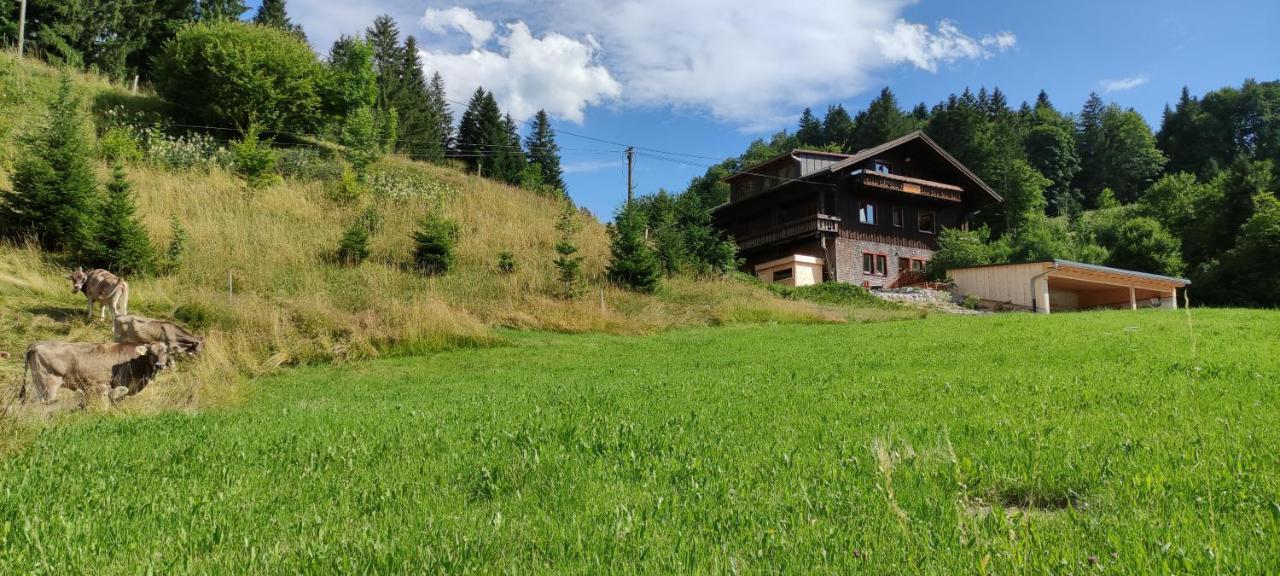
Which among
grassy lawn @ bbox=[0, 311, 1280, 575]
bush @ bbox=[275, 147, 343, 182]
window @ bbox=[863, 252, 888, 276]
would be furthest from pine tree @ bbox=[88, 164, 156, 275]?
window @ bbox=[863, 252, 888, 276]

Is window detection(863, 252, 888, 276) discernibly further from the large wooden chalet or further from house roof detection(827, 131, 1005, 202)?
house roof detection(827, 131, 1005, 202)

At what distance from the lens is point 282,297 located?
16484 millimetres

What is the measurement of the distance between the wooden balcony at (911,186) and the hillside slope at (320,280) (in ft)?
48.3

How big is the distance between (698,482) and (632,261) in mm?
19525

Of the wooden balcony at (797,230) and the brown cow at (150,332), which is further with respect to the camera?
the wooden balcony at (797,230)

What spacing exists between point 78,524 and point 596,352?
11611 millimetres

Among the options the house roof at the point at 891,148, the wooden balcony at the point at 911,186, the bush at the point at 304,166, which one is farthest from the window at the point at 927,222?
the bush at the point at 304,166

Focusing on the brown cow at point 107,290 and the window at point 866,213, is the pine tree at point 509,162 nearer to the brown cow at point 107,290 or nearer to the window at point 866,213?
the window at point 866,213

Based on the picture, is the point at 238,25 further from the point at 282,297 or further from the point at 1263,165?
the point at 1263,165

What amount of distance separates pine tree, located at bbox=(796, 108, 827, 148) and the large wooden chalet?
1616 inches

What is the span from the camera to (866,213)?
40969 millimetres

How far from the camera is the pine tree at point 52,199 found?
15.8 metres

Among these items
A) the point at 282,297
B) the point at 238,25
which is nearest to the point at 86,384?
the point at 282,297

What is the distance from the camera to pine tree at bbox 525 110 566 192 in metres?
51.5
